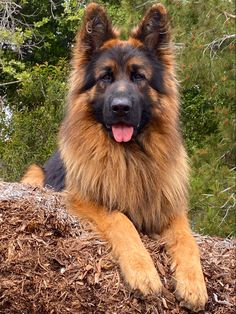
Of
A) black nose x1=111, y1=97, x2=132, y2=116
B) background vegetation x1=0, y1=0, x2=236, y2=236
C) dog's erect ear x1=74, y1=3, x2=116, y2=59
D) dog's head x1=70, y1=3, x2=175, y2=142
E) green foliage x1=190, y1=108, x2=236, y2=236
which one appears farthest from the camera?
background vegetation x1=0, y1=0, x2=236, y2=236

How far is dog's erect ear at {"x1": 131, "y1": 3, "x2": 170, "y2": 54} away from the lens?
497 centimetres

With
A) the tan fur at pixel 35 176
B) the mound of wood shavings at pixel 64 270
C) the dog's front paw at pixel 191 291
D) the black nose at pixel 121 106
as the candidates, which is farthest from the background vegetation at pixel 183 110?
the dog's front paw at pixel 191 291

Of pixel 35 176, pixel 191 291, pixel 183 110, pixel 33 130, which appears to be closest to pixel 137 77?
pixel 191 291

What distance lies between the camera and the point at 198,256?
4305 millimetres

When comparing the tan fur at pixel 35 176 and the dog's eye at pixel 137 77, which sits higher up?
the dog's eye at pixel 137 77

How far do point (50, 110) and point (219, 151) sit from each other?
9.98ft

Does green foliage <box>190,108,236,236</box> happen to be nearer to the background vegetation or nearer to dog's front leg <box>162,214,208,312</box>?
the background vegetation

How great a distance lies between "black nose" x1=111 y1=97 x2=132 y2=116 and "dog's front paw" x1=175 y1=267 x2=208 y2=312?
48.9 inches

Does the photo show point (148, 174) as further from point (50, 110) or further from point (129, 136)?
point (50, 110)

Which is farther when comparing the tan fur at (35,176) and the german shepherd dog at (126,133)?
the tan fur at (35,176)

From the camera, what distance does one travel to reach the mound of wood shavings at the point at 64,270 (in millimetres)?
3941

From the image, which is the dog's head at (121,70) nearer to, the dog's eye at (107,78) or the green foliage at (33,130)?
the dog's eye at (107,78)

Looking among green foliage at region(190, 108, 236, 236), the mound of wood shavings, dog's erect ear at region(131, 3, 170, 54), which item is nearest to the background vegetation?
green foliage at region(190, 108, 236, 236)

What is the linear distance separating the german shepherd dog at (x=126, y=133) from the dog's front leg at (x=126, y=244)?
0.01 metres
